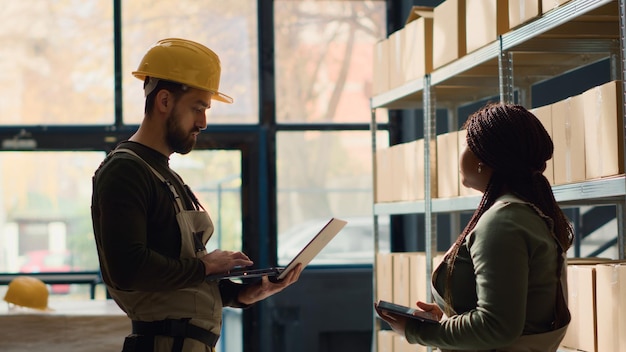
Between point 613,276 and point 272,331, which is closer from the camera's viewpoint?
point 613,276

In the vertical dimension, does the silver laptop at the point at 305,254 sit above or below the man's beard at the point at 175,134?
below

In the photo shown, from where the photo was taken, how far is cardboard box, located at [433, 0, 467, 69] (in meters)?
3.58

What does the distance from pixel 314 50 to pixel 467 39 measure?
2.62 meters

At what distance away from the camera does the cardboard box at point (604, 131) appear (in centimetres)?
249

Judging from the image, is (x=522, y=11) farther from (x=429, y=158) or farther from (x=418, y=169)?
(x=418, y=169)

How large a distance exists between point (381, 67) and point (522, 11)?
1665 mm

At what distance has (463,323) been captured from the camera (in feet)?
6.23

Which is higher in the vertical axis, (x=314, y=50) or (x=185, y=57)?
(x=314, y=50)

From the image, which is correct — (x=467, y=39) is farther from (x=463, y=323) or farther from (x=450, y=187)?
(x=463, y=323)

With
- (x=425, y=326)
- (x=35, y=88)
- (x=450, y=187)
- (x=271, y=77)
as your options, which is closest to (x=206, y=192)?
(x=271, y=77)

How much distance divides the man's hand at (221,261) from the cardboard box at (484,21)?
1.37 metres

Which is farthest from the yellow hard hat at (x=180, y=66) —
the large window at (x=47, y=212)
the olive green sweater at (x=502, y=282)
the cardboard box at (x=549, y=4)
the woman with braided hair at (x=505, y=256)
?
the large window at (x=47, y=212)

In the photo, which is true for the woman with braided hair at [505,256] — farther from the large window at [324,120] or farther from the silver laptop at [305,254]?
the large window at [324,120]

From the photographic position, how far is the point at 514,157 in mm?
1945
